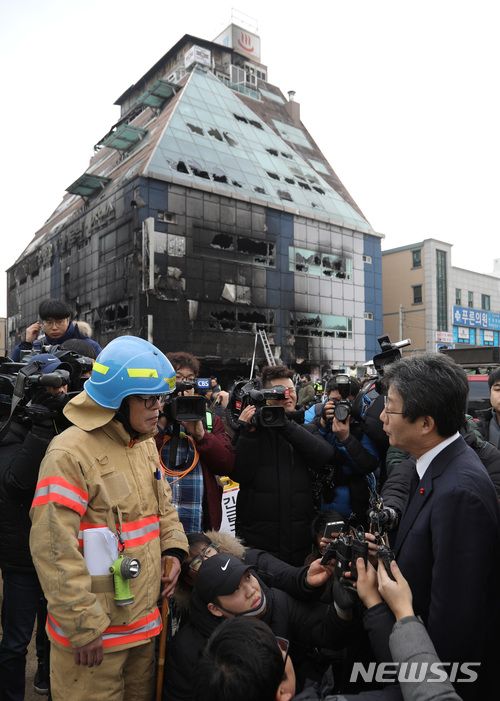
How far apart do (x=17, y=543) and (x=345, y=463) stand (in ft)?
7.48

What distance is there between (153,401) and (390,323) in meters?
40.8

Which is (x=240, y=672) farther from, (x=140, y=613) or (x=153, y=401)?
(x=153, y=401)

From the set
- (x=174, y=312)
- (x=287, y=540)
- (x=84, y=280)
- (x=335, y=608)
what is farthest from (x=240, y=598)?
(x=84, y=280)

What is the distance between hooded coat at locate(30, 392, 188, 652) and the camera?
5.55ft

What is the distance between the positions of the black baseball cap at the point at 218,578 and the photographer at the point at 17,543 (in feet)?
3.24

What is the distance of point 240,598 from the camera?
196 centimetres

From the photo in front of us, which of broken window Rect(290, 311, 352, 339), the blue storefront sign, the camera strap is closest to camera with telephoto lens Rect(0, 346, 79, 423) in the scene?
the camera strap

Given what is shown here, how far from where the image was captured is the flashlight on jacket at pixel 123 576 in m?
1.84

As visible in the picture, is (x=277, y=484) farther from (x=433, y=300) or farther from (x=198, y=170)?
(x=433, y=300)

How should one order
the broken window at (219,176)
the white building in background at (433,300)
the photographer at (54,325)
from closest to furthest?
the photographer at (54,325) → the broken window at (219,176) → the white building in background at (433,300)

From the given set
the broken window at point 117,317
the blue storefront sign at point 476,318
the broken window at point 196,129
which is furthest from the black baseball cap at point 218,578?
the blue storefront sign at point 476,318

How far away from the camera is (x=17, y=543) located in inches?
99.1

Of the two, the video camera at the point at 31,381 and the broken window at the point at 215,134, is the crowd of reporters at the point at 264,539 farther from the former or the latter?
the broken window at the point at 215,134

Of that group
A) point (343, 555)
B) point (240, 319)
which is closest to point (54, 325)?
point (343, 555)
